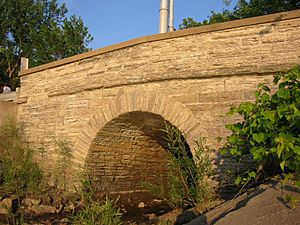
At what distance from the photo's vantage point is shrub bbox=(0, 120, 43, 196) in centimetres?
651

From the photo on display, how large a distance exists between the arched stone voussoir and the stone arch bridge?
0.02m

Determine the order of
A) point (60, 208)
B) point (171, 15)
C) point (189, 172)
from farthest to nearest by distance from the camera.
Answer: point (171, 15), point (60, 208), point (189, 172)

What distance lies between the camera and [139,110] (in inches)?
227

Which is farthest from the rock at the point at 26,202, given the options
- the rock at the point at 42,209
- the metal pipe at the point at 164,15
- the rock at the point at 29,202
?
the metal pipe at the point at 164,15

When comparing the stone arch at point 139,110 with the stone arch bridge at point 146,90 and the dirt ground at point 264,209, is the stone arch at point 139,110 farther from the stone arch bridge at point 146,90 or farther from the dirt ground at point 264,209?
the dirt ground at point 264,209

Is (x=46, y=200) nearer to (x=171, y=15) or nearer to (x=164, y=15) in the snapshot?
(x=164, y=15)

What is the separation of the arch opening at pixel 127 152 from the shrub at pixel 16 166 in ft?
3.99

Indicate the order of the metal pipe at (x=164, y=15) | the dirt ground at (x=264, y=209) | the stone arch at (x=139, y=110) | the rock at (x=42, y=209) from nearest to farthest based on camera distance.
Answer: the dirt ground at (x=264, y=209)
the stone arch at (x=139, y=110)
the rock at (x=42, y=209)
the metal pipe at (x=164, y=15)

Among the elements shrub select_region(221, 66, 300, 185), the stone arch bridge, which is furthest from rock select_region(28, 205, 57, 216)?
shrub select_region(221, 66, 300, 185)

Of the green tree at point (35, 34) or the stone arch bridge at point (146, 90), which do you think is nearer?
the stone arch bridge at point (146, 90)

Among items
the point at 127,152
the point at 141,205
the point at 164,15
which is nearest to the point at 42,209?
the point at 127,152

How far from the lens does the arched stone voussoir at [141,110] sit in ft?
17.0

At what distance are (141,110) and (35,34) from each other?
42.9ft

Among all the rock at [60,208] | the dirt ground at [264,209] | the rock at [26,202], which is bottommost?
the rock at [60,208]
